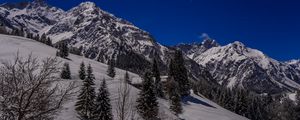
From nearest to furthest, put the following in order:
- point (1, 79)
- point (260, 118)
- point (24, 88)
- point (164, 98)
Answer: point (24, 88) < point (1, 79) < point (164, 98) < point (260, 118)

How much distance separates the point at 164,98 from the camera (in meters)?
85.7

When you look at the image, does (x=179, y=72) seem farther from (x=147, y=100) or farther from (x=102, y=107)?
(x=102, y=107)

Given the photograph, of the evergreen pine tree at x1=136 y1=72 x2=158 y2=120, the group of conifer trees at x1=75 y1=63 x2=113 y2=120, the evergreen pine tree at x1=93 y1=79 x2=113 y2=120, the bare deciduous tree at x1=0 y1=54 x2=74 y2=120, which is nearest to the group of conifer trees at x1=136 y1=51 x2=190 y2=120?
the evergreen pine tree at x1=136 y1=72 x2=158 y2=120

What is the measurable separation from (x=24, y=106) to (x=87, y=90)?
4471cm

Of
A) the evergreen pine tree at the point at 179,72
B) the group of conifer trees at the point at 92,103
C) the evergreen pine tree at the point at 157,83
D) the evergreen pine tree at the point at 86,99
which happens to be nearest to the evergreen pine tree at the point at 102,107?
the group of conifer trees at the point at 92,103

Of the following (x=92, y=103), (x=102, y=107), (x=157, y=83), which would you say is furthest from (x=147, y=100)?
(x=157, y=83)

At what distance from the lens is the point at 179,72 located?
310ft

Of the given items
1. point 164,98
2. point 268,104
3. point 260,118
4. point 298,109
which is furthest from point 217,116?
point 268,104

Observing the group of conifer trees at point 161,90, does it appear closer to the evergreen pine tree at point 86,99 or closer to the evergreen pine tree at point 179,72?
the evergreen pine tree at point 179,72

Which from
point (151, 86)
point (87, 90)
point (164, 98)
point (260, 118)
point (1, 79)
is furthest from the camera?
point (260, 118)

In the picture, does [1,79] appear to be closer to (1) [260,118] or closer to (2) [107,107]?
(2) [107,107]

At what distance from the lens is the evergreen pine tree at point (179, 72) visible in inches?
3708

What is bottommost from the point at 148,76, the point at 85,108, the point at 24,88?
the point at 85,108

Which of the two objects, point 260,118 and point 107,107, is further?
point 260,118
